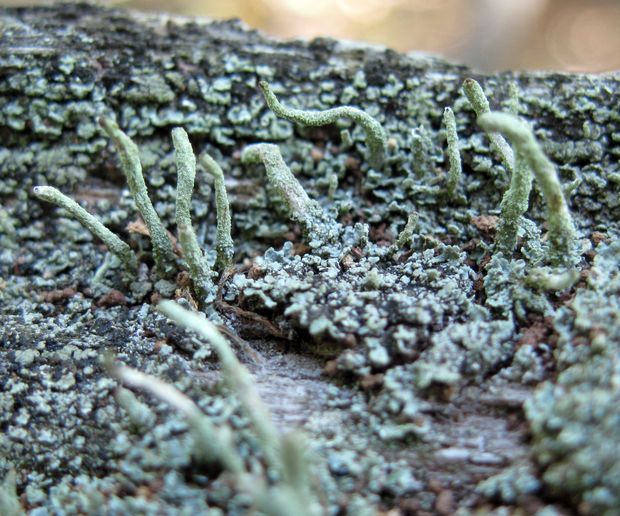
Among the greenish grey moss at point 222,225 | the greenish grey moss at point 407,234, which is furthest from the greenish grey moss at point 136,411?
the greenish grey moss at point 407,234

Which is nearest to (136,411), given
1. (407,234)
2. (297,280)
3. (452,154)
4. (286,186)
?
(297,280)

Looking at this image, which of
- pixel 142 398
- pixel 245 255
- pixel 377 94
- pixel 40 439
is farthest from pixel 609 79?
pixel 40 439

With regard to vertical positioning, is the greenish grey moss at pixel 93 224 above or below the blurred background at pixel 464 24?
below

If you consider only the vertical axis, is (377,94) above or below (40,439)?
above

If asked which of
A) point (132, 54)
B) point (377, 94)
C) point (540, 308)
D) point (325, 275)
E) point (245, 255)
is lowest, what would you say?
point (540, 308)

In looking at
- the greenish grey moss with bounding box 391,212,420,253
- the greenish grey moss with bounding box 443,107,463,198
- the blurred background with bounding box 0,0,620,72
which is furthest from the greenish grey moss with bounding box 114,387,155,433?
the blurred background with bounding box 0,0,620,72

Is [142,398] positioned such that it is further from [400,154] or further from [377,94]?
[377,94]

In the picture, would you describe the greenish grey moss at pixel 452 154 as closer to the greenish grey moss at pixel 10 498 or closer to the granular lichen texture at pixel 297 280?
the granular lichen texture at pixel 297 280
